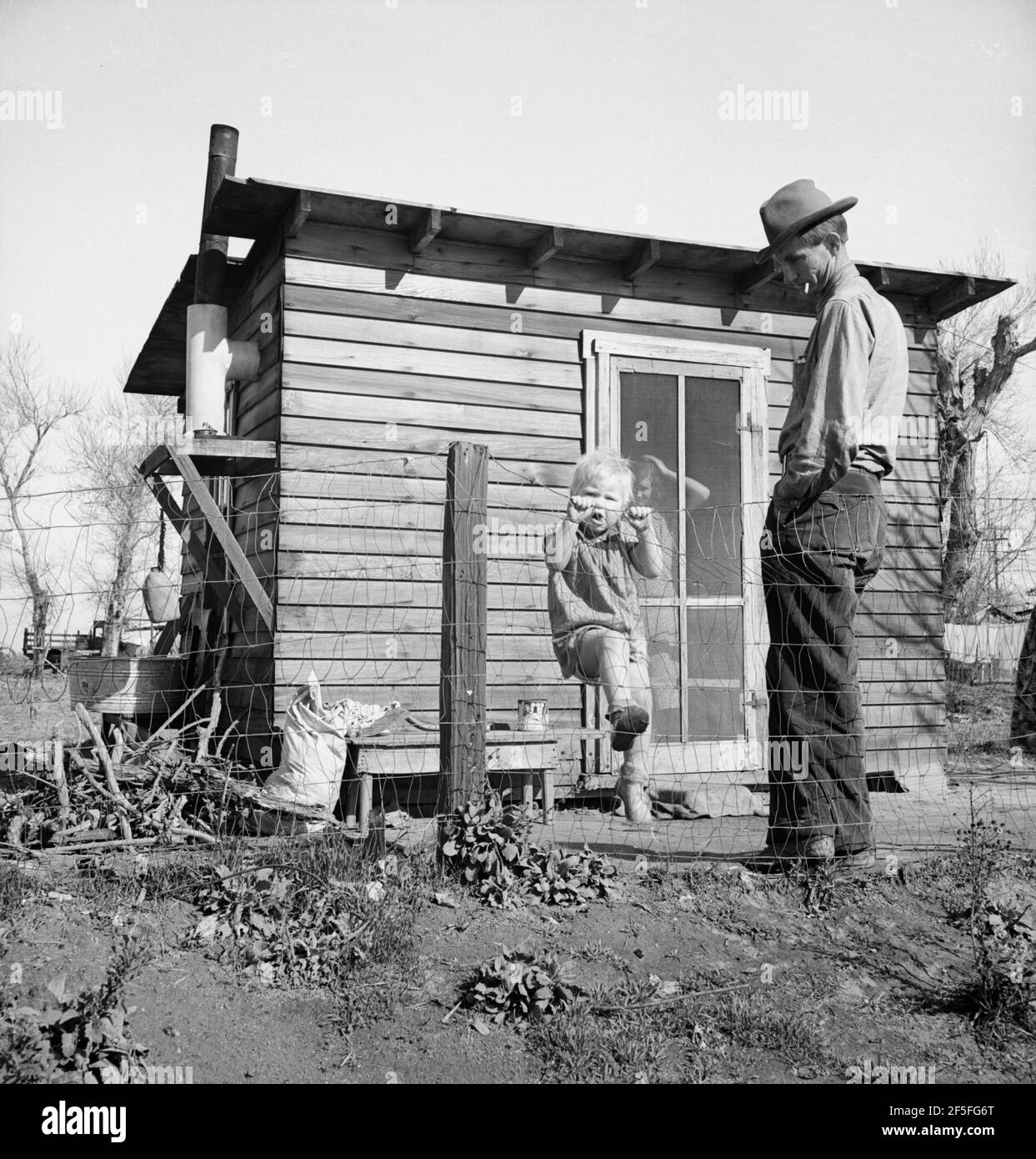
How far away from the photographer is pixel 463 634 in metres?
4.35

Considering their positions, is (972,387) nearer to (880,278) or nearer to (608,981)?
(880,278)

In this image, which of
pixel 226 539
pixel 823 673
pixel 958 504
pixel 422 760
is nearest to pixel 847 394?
pixel 823 673

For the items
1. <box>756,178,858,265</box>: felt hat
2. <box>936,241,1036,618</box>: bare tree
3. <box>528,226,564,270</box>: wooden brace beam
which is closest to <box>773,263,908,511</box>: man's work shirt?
<box>756,178,858,265</box>: felt hat

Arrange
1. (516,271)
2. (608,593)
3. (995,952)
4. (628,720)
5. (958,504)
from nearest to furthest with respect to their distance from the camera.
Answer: (995,952), (628,720), (608,593), (516,271), (958,504)

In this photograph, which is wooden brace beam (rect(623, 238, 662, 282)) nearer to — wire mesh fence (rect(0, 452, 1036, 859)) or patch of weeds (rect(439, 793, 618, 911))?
wire mesh fence (rect(0, 452, 1036, 859))

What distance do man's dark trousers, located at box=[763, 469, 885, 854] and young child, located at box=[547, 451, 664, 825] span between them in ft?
4.53

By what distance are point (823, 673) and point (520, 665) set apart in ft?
9.50

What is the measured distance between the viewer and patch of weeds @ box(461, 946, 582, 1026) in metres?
3.19

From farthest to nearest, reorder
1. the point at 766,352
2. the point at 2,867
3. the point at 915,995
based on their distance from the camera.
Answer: the point at 766,352 < the point at 2,867 < the point at 915,995

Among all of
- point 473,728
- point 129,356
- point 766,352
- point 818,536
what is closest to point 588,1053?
point 473,728
